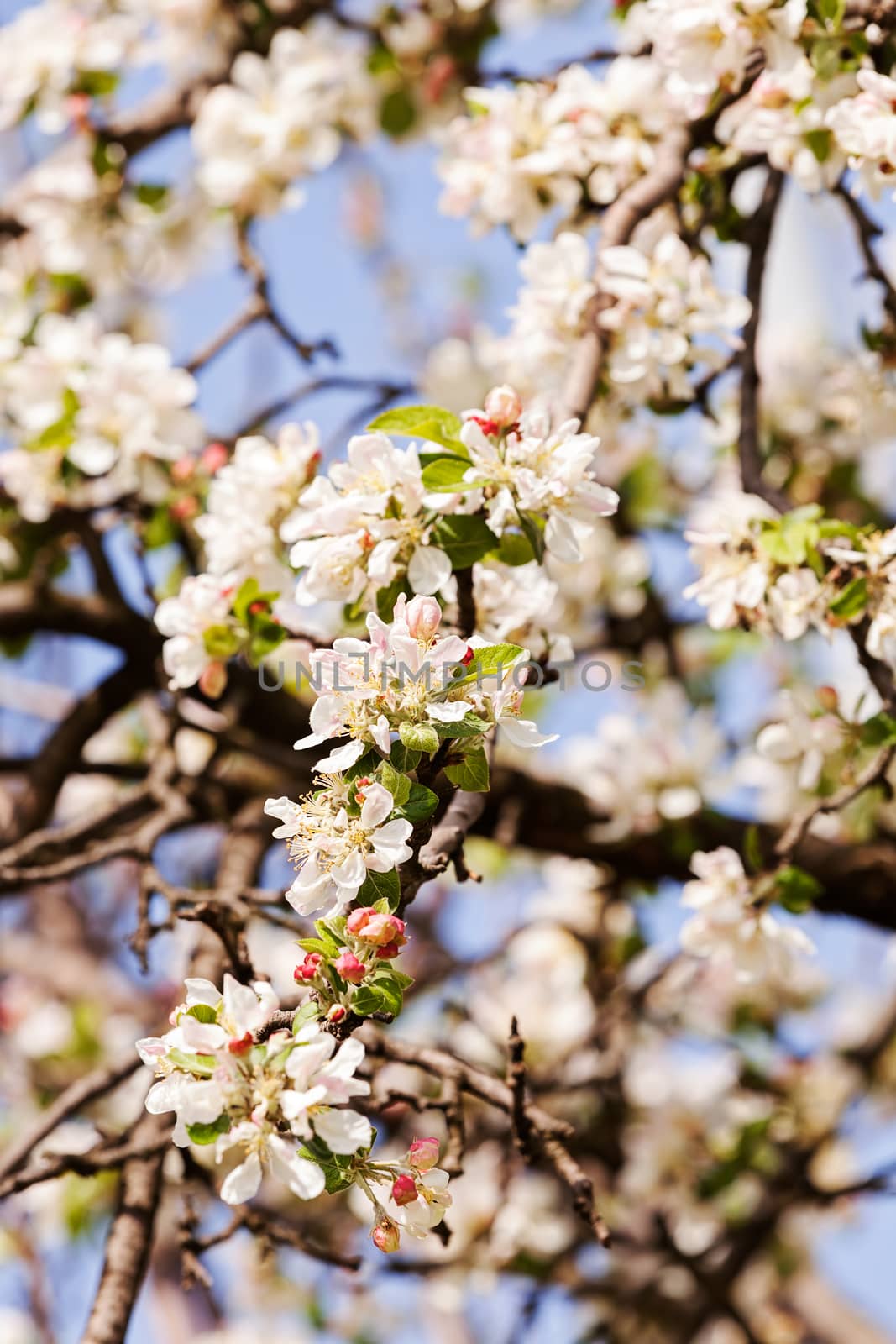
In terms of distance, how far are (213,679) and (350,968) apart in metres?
0.65

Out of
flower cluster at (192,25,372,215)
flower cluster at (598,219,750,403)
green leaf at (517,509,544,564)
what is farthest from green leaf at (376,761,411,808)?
flower cluster at (192,25,372,215)

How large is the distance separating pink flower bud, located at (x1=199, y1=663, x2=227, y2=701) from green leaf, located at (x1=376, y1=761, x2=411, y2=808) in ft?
1.83

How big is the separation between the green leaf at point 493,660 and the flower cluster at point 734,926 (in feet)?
2.05

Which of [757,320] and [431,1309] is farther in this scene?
[431,1309]

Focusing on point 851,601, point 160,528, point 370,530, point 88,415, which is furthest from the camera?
point 160,528

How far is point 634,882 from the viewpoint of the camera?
234 centimetres

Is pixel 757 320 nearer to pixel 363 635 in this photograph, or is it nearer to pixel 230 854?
pixel 363 635

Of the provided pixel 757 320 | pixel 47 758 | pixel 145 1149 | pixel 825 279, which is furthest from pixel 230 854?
pixel 825 279

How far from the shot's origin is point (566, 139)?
186 cm

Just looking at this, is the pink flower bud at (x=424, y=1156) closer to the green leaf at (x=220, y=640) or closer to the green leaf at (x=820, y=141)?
the green leaf at (x=220, y=640)

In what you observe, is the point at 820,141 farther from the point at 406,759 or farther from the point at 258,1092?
the point at 258,1092

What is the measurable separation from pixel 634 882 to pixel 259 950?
6.24 feet

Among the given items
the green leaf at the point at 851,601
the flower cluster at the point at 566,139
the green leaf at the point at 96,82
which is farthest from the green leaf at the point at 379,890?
the green leaf at the point at 96,82

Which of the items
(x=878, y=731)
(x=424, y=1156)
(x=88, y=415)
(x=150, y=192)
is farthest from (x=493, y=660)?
(x=150, y=192)
